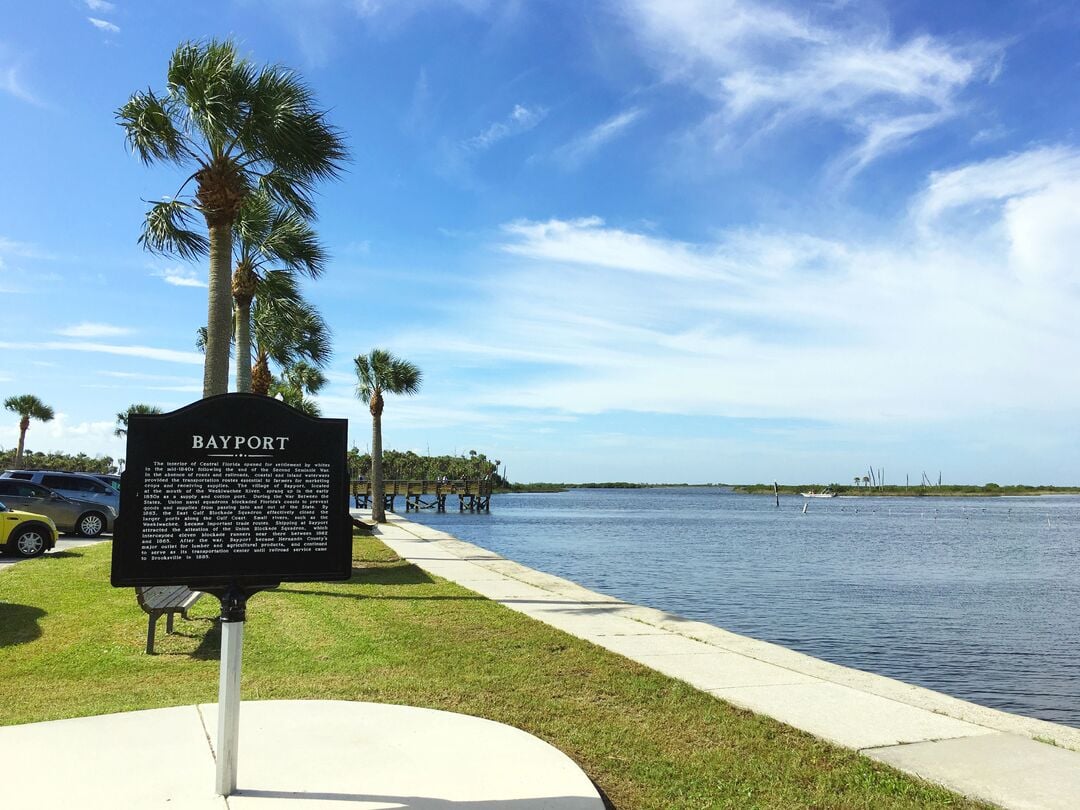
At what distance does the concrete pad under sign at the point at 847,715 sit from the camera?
19.0 feet

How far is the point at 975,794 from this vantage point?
15.1ft

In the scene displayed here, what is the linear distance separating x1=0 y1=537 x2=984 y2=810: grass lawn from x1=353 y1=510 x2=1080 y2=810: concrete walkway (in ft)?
0.99

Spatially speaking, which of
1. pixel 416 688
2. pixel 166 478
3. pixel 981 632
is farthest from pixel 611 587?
pixel 166 478

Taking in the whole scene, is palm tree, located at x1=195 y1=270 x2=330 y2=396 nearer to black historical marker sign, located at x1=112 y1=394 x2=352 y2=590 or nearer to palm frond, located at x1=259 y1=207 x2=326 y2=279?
palm frond, located at x1=259 y1=207 x2=326 y2=279

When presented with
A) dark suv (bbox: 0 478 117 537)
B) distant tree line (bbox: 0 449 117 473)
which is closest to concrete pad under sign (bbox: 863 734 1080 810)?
dark suv (bbox: 0 478 117 537)

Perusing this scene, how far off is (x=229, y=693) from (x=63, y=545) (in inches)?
711

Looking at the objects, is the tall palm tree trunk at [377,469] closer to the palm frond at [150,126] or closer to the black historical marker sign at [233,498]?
the palm frond at [150,126]

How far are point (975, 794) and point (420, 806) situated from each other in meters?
3.00

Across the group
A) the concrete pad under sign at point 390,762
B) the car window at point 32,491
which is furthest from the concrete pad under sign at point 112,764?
the car window at point 32,491

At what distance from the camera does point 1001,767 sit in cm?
508

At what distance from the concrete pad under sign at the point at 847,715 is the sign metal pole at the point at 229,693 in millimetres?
3799

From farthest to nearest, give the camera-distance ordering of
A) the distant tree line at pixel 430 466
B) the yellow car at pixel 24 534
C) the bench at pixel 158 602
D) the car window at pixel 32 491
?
the distant tree line at pixel 430 466
the car window at pixel 32 491
the yellow car at pixel 24 534
the bench at pixel 158 602

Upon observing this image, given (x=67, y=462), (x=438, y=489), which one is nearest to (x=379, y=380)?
(x=438, y=489)

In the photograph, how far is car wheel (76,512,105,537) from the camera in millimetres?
22125
